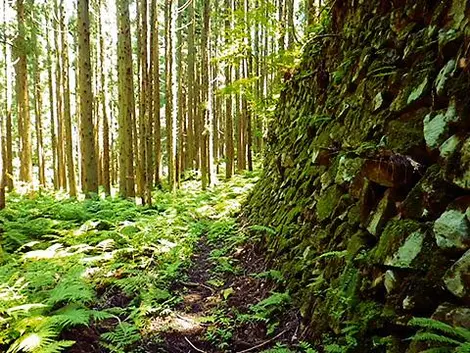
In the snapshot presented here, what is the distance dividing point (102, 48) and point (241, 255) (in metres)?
15.9

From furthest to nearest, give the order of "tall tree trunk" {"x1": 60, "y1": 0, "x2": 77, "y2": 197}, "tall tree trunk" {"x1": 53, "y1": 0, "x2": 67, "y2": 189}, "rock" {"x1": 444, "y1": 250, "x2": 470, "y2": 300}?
"tall tree trunk" {"x1": 53, "y1": 0, "x2": 67, "y2": 189}, "tall tree trunk" {"x1": 60, "y1": 0, "x2": 77, "y2": 197}, "rock" {"x1": 444, "y1": 250, "x2": 470, "y2": 300}

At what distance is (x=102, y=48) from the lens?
19.3m

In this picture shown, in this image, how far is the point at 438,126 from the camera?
2.82 meters

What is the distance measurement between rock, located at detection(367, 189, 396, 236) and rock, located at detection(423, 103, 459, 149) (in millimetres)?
515

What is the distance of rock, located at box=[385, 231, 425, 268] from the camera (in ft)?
8.45

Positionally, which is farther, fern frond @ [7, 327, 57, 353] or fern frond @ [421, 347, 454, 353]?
fern frond @ [7, 327, 57, 353]

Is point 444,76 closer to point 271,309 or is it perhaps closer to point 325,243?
point 325,243

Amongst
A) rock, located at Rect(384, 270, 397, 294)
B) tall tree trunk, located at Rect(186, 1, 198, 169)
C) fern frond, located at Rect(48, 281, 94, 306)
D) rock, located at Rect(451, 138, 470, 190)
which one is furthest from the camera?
tall tree trunk, located at Rect(186, 1, 198, 169)

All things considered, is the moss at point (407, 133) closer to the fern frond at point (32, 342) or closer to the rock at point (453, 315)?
the rock at point (453, 315)

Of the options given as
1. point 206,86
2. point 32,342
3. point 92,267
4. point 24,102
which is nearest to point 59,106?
point 24,102

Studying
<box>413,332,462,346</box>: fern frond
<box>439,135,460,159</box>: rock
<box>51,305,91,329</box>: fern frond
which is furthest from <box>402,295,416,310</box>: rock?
<box>51,305,91,329</box>: fern frond

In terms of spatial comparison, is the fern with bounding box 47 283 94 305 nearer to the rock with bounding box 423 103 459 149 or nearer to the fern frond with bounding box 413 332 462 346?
the fern frond with bounding box 413 332 462 346

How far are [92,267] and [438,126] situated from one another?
5.47m

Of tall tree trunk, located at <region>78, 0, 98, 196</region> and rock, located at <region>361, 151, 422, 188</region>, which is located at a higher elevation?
tall tree trunk, located at <region>78, 0, 98, 196</region>
